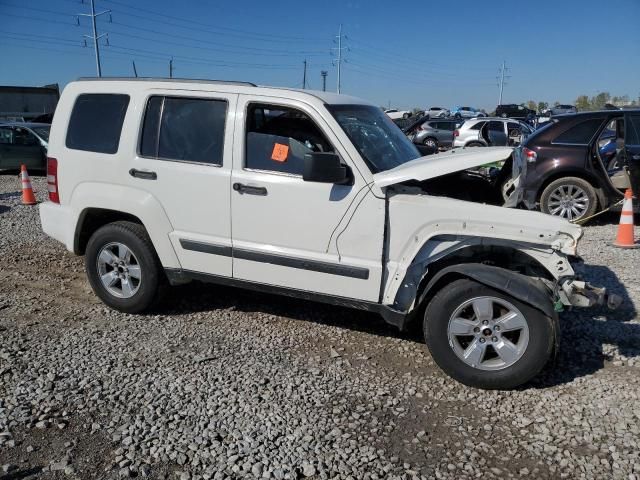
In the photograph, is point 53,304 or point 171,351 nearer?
point 171,351

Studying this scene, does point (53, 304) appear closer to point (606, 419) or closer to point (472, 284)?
point (472, 284)

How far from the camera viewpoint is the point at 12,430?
300 cm

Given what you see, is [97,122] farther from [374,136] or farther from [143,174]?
[374,136]

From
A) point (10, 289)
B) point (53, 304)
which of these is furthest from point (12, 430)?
point (10, 289)

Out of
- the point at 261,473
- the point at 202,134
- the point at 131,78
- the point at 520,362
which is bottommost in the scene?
the point at 261,473


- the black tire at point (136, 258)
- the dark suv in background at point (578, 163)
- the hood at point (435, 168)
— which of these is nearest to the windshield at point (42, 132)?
the black tire at point (136, 258)

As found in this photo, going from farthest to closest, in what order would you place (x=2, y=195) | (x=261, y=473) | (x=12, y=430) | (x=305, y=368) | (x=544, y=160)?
(x=2, y=195)
(x=544, y=160)
(x=305, y=368)
(x=12, y=430)
(x=261, y=473)

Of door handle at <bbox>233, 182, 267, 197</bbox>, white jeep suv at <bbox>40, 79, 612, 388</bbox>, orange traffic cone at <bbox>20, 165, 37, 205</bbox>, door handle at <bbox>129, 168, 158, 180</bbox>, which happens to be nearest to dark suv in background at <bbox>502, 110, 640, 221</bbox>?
white jeep suv at <bbox>40, 79, 612, 388</bbox>

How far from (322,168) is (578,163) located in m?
5.67

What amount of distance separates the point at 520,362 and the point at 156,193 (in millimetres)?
3036

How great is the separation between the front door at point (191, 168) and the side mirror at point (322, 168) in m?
0.77

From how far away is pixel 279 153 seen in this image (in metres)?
3.96

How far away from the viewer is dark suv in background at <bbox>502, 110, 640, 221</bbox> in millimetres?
7684

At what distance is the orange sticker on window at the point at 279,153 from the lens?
155 inches
